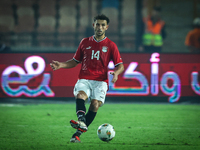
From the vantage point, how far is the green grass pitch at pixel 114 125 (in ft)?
18.0

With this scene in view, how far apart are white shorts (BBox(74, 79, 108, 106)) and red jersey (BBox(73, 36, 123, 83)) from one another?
69mm

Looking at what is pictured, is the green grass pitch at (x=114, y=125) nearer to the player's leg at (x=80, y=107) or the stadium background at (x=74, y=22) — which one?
the player's leg at (x=80, y=107)

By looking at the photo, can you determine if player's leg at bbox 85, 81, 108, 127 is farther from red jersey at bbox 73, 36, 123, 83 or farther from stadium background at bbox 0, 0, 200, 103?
stadium background at bbox 0, 0, 200, 103

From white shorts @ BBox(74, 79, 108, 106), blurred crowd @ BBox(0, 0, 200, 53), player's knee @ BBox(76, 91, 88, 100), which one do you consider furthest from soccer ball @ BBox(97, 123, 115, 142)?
blurred crowd @ BBox(0, 0, 200, 53)

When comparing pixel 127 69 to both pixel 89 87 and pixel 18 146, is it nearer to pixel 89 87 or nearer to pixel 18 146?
pixel 89 87

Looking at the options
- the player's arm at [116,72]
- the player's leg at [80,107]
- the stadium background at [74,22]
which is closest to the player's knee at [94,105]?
the player's leg at [80,107]

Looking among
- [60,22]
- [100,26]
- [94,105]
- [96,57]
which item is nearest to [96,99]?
[94,105]

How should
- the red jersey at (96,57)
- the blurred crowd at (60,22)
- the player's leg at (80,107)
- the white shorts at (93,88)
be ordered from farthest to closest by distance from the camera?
the blurred crowd at (60,22) < the red jersey at (96,57) < the white shorts at (93,88) < the player's leg at (80,107)

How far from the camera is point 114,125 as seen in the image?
24.6ft

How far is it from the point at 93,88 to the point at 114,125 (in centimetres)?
196

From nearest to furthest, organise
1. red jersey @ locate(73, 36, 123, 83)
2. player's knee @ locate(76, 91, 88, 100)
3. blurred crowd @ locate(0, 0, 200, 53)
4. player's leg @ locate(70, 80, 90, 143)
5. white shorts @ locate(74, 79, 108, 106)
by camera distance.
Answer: player's leg @ locate(70, 80, 90, 143) < player's knee @ locate(76, 91, 88, 100) < white shorts @ locate(74, 79, 108, 106) < red jersey @ locate(73, 36, 123, 83) < blurred crowd @ locate(0, 0, 200, 53)

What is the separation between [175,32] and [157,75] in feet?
40.8

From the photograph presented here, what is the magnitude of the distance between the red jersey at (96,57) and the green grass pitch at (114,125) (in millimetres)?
999

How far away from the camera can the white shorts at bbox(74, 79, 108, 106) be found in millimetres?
5637
